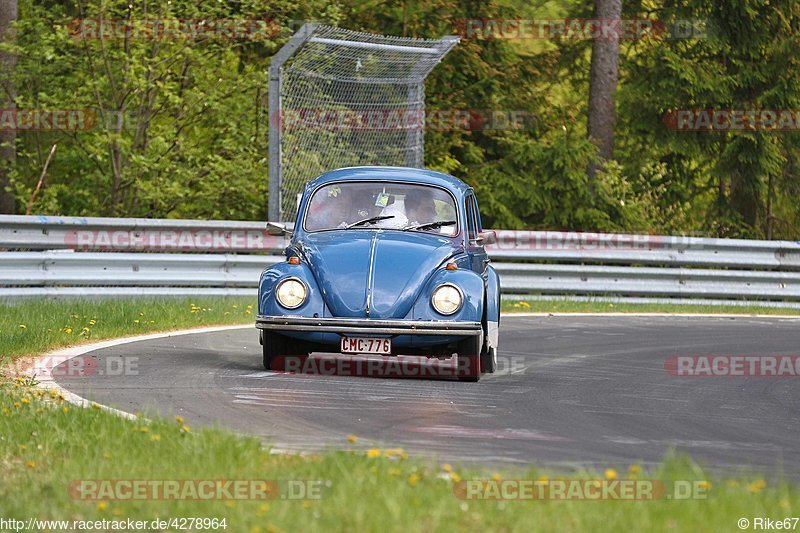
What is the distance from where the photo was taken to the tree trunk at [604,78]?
2586 cm

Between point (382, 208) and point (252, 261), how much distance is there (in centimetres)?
596

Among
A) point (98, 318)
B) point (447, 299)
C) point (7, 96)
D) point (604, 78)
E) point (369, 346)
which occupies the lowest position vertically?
point (98, 318)

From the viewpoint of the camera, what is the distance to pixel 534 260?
67.0 feet

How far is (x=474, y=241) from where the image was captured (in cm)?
1141

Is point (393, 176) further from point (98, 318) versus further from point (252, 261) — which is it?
point (252, 261)

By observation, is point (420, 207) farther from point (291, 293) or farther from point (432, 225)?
point (291, 293)

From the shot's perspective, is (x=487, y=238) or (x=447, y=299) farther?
(x=487, y=238)

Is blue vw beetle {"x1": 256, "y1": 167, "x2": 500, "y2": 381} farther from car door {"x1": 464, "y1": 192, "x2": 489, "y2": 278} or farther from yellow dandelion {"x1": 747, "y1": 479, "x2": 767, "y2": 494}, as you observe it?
yellow dandelion {"x1": 747, "y1": 479, "x2": 767, "y2": 494}

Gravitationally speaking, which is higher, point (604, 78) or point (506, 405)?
point (604, 78)

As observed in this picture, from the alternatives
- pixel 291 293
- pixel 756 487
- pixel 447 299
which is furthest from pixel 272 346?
pixel 756 487

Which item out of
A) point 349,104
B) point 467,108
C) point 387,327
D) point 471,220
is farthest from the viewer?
point 467,108

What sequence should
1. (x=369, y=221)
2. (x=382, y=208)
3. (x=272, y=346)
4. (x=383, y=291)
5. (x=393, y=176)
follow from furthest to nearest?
(x=393, y=176) → (x=382, y=208) → (x=369, y=221) → (x=272, y=346) → (x=383, y=291)

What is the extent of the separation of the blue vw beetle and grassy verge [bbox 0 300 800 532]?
7.92 feet

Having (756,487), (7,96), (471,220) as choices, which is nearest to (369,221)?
(471,220)
